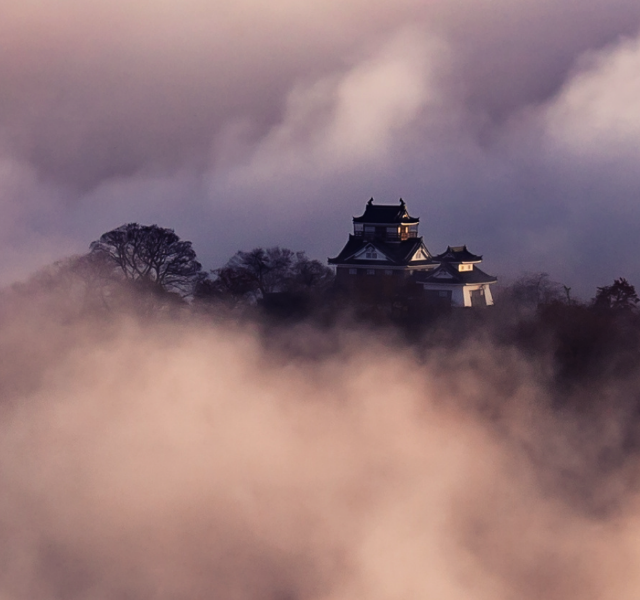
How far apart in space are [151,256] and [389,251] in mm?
4077

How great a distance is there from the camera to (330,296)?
1437cm

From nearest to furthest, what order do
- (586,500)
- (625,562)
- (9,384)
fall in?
(625,562) → (586,500) → (9,384)

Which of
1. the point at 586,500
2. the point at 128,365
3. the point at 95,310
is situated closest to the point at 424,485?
the point at 586,500

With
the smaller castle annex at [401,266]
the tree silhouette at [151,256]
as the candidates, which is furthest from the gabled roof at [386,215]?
the tree silhouette at [151,256]

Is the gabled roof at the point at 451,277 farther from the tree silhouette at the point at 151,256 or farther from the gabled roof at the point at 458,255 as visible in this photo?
the tree silhouette at the point at 151,256

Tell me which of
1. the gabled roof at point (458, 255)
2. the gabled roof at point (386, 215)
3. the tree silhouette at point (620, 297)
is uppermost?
the gabled roof at point (386, 215)

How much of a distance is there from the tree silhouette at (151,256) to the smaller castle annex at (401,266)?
104 inches

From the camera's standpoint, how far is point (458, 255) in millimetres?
14672

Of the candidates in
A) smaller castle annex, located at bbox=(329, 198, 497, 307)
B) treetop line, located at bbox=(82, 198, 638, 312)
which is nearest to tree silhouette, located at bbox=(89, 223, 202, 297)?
treetop line, located at bbox=(82, 198, 638, 312)

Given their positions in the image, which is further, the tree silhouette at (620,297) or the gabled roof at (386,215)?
the gabled roof at (386,215)

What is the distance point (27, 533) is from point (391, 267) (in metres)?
7.66

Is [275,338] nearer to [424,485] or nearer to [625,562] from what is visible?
[424,485]

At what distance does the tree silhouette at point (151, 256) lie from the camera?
13219 millimetres

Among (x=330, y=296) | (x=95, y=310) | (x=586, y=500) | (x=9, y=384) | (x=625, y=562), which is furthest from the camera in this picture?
(x=330, y=296)
